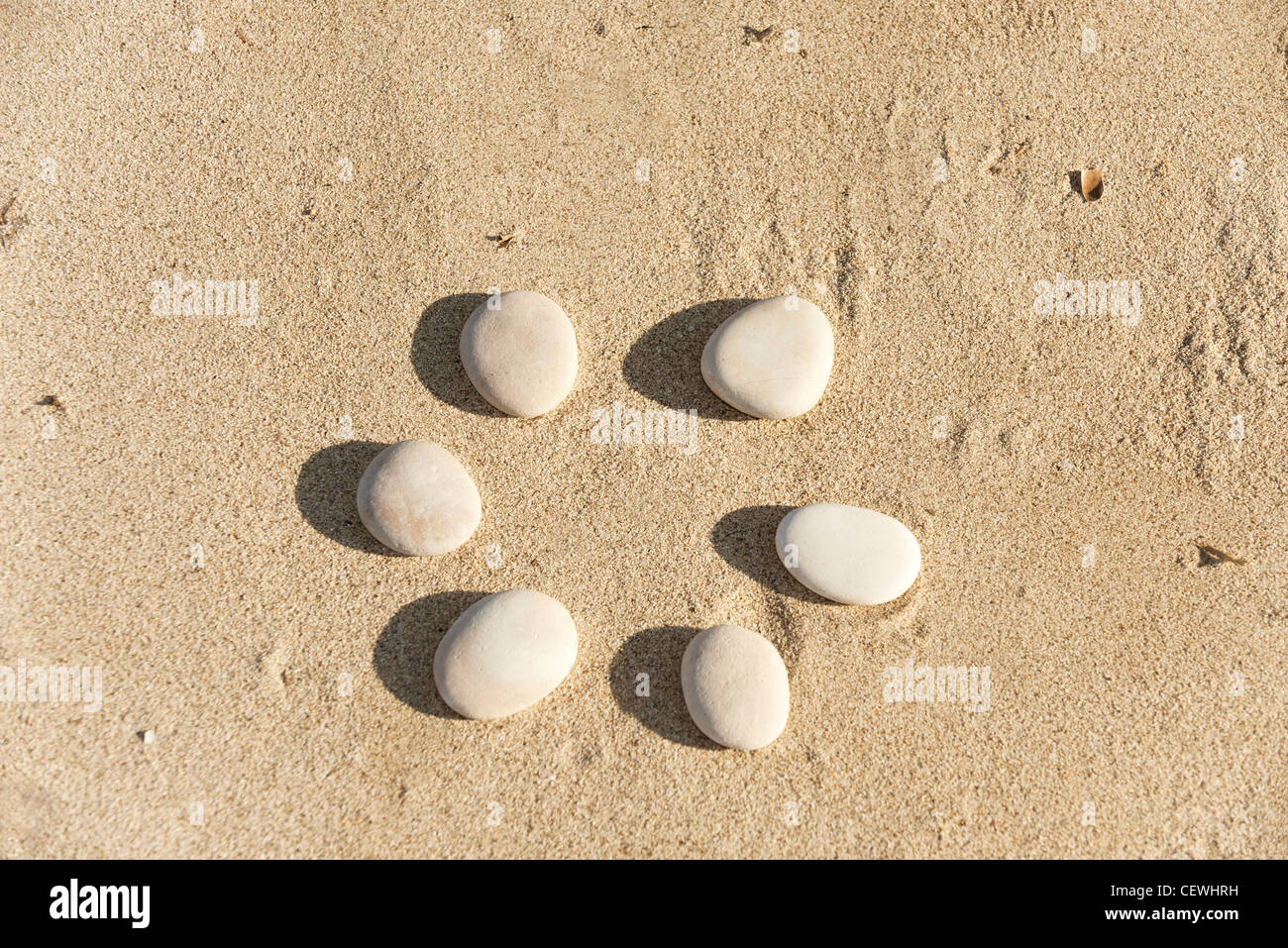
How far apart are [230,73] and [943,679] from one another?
2614 millimetres

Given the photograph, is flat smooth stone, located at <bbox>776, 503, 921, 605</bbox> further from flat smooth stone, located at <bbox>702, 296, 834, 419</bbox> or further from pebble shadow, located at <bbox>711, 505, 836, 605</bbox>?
flat smooth stone, located at <bbox>702, 296, 834, 419</bbox>

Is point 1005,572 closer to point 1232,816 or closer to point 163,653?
point 1232,816

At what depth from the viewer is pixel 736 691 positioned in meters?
2.04

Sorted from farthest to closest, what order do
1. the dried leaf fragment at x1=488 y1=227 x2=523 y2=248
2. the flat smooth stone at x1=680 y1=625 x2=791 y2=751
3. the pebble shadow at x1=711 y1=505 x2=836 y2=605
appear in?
→ the dried leaf fragment at x1=488 y1=227 x2=523 y2=248 → the pebble shadow at x1=711 y1=505 x2=836 y2=605 → the flat smooth stone at x1=680 y1=625 x2=791 y2=751

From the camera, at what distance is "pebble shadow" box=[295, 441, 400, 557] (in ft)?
7.23

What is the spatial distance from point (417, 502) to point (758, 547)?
2.94 ft

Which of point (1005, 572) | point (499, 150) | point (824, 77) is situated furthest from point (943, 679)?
point (499, 150)

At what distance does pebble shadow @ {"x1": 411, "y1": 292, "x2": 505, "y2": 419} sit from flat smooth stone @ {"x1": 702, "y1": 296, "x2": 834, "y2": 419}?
24.3 inches

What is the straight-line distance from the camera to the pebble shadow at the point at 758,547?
2.18 m

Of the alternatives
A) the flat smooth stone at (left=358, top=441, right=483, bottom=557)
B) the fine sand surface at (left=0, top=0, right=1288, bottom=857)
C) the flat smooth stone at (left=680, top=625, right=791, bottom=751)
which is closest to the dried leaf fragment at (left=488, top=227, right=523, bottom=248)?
the fine sand surface at (left=0, top=0, right=1288, bottom=857)

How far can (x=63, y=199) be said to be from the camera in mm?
2352

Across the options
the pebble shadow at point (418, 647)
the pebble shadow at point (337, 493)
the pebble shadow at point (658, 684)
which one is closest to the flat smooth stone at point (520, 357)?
the pebble shadow at point (337, 493)

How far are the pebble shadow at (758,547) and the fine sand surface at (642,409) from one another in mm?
11

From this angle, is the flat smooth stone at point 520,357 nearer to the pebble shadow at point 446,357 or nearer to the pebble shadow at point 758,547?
the pebble shadow at point 446,357
